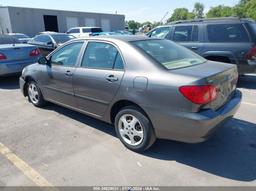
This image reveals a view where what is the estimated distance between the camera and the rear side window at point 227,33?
6.25 meters

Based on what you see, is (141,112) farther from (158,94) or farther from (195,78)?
(195,78)

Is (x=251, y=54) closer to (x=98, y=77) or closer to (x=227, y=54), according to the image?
(x=227, y=54)

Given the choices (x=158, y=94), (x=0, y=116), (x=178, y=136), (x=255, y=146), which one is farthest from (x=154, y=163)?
(x=0, y=116)

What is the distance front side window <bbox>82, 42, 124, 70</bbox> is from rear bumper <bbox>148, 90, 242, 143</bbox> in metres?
0.96

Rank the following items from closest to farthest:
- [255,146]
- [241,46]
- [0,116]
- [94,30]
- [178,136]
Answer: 1. [178,136]
2. [255,146]
3. [0,116]
4. [241,46]
5. [94,30]

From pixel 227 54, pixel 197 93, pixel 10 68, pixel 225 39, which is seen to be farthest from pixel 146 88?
pixel 10 68

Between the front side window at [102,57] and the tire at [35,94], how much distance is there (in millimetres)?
1766

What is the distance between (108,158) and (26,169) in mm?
1070

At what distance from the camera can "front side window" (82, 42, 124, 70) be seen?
353 centimetres

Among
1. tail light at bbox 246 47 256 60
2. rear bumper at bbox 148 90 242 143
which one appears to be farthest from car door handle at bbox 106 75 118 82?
tail light at bbox 246 47 256 60

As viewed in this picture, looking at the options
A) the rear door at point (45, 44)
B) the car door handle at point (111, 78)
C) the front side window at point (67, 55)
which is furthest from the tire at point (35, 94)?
the rear door at point (45, 44)

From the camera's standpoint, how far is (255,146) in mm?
3539

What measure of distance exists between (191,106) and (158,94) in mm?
423

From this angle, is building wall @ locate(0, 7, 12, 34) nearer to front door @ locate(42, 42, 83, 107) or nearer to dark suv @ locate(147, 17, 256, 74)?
dark suv @ locate(147, 17, 256, 74)
